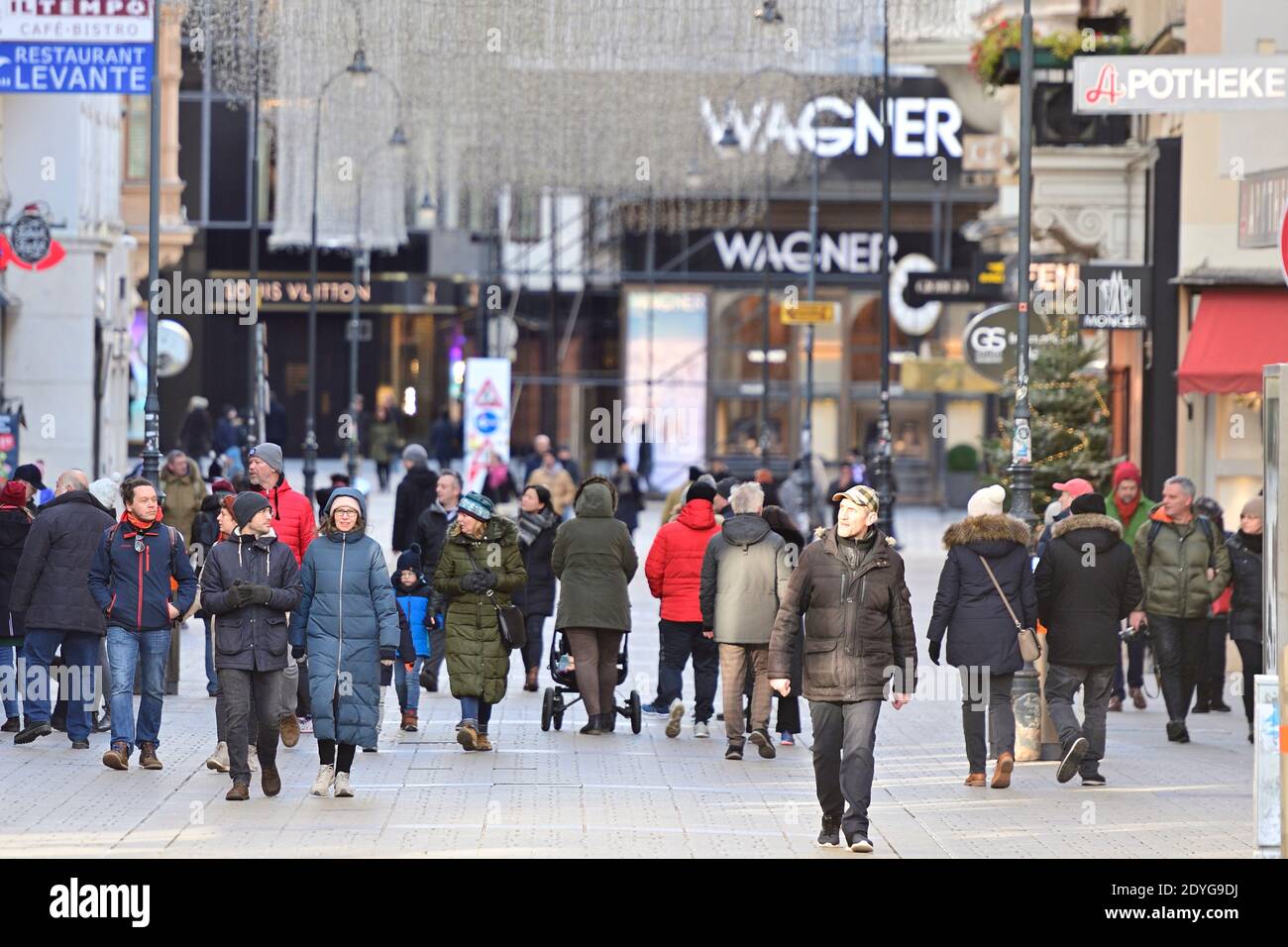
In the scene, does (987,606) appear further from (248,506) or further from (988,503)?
(248,506)

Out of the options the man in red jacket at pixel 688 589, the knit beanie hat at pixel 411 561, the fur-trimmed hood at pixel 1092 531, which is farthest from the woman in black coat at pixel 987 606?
the knit beanie hat at pixel 411 561

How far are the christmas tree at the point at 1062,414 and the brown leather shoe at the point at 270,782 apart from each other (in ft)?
48.0

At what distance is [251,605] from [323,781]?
3.41 ft

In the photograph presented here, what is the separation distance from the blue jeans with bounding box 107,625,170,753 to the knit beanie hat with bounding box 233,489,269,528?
1.52 m

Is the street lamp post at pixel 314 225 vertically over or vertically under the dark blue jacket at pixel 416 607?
over

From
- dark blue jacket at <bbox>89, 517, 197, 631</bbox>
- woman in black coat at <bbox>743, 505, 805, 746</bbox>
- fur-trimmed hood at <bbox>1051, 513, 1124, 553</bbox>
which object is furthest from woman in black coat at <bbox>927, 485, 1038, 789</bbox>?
dark blue jacket at <bbox>89, 517, 197, 631</bbox>

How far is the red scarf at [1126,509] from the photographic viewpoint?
18484 millimetres

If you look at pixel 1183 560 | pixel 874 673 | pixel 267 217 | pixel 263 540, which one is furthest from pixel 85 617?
pixel 267 217

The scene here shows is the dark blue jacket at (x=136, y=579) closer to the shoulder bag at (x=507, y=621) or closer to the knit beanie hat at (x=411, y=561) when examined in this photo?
the shoulder bag at (x=507, y=621)

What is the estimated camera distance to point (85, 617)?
14.8 metres

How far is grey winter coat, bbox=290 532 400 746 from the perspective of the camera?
1279cm

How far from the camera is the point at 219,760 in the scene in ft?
46.0

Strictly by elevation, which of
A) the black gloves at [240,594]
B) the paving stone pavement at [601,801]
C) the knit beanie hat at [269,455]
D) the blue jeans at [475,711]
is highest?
the knit beanie hat at [269,455]

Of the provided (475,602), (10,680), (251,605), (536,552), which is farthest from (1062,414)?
(251,605)
